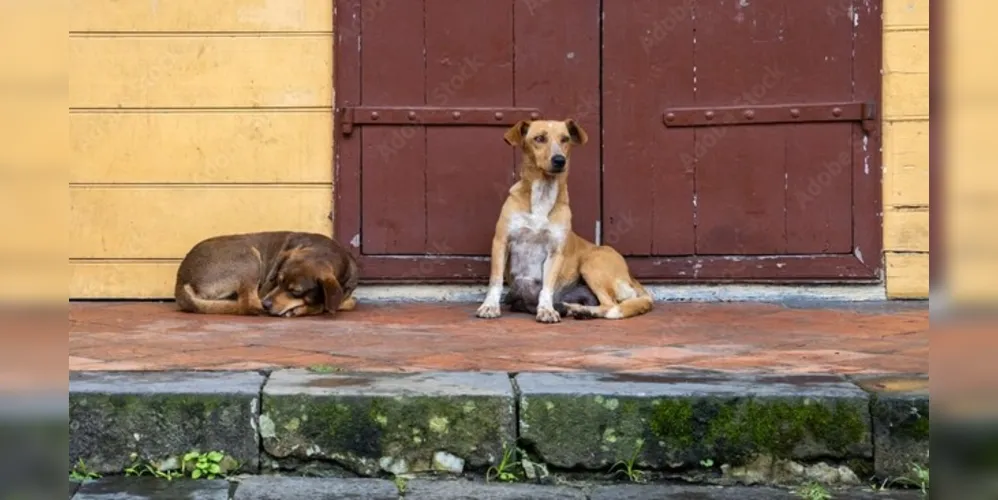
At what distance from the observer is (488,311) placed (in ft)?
17.5

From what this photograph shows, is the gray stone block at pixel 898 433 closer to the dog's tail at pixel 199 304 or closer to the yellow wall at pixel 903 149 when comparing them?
the yellow wall at pixel 903 149

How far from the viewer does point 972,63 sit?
2.78ft

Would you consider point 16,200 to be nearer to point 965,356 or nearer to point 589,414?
point 965,356

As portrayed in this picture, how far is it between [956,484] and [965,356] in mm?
122

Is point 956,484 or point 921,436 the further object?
point 921,436

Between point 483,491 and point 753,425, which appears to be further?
point 753,425

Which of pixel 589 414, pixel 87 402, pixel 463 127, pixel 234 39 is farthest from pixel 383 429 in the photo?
pixel 234 39

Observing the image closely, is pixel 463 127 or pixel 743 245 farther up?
pixel 463 127

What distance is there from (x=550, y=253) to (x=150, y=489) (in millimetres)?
2998

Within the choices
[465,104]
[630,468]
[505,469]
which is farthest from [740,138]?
[505,469]

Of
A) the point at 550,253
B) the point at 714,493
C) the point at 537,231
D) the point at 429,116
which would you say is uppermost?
the point at 429,116

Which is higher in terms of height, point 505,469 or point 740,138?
point 740,138

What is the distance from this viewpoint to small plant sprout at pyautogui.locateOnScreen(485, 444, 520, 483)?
10.1 feet

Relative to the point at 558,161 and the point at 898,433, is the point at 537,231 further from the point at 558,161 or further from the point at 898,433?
the point at 898,433
